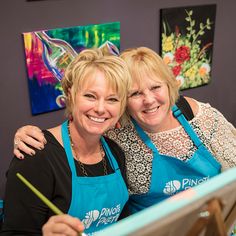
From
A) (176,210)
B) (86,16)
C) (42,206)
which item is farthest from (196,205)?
(86,16)

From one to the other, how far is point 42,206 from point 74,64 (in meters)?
0.48

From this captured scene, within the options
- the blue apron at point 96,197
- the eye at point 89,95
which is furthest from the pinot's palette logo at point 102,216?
the eye at point 89,95

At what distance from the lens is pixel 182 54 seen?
2.51 meters

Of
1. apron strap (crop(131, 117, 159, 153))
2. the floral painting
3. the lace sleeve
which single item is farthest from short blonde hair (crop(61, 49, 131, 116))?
the floral painting

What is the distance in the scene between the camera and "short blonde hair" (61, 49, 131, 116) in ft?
3.78

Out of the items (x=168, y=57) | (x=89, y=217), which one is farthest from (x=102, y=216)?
(x=168, y=57)

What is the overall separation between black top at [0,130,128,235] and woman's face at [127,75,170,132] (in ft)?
1.17

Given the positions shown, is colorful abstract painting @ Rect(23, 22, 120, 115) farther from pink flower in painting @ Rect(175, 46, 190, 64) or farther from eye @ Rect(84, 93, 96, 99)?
eye @ Rect(84, 93, 96, 99)

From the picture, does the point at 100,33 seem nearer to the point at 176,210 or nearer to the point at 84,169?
the point at 84,169

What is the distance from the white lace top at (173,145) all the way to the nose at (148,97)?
0.17 m

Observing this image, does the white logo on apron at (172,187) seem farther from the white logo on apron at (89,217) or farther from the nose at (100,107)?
the nose at (100,107)

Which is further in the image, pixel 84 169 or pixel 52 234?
pixel 84 169

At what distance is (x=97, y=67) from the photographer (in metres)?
1.16

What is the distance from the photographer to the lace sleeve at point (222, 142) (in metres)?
1.43
